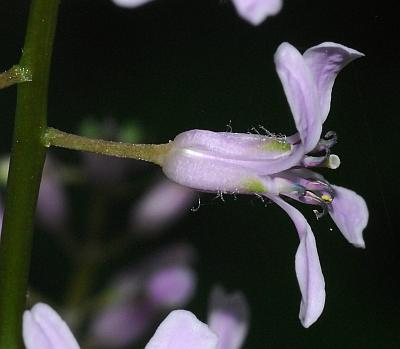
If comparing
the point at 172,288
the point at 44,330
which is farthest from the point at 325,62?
the point at 172,288

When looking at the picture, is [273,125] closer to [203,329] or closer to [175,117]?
[175,117]

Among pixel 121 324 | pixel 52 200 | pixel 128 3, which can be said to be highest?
pixel 128 3

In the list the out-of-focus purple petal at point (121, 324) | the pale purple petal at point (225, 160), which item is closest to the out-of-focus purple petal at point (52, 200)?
the out-of-focus purple petal at point (121, 324)

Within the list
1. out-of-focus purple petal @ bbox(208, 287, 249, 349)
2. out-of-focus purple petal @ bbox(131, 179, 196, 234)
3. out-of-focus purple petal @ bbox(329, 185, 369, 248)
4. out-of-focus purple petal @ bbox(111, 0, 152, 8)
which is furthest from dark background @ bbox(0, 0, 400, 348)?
out-of-focus purple petal @ bbox(111, 0, 152, 8)

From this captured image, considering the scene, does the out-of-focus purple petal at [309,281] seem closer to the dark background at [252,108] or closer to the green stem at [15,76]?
the green stem at [15,76]

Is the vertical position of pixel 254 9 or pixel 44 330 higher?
pixel 254 9

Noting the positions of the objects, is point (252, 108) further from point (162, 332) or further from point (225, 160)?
point (162, 332)

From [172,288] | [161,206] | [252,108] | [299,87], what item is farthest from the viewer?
[252,108]

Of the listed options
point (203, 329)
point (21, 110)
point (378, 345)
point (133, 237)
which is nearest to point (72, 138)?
point (21, 110)

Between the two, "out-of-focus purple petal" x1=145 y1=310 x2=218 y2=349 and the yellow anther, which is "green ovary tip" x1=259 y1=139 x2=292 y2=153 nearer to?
the yellow anther
